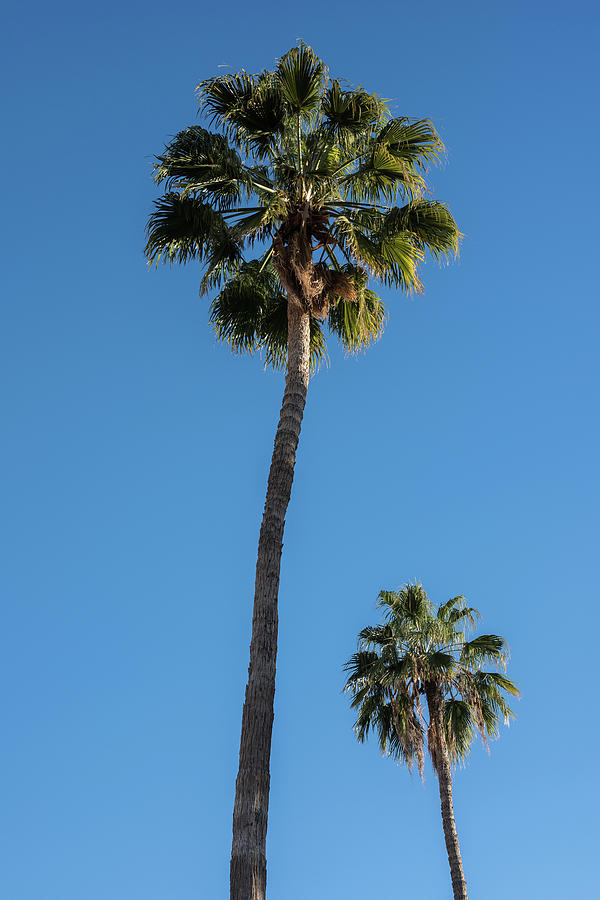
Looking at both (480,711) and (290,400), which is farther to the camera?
(480,711)

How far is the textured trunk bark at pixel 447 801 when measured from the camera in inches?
651

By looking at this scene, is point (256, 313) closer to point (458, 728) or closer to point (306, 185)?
point (306, 185)

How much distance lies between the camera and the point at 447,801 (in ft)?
56.3

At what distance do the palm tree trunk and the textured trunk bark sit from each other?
10.2 meters

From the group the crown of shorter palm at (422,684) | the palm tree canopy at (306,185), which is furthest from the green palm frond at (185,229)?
the crown of shorter palm at (422,684)

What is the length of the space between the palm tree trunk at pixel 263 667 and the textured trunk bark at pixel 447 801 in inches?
403

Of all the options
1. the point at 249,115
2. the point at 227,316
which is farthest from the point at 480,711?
the point at 249,115

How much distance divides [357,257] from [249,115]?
2543 mm

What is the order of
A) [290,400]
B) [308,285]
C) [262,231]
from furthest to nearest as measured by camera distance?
[262,231] < [308,285] < [290,400]

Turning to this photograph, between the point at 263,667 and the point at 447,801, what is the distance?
36.3 feet

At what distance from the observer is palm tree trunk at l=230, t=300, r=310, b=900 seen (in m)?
6.98

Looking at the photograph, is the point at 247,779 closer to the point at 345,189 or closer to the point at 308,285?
the point at 308,285

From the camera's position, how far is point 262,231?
11484mm

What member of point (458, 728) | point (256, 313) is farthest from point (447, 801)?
point (256, 313)
